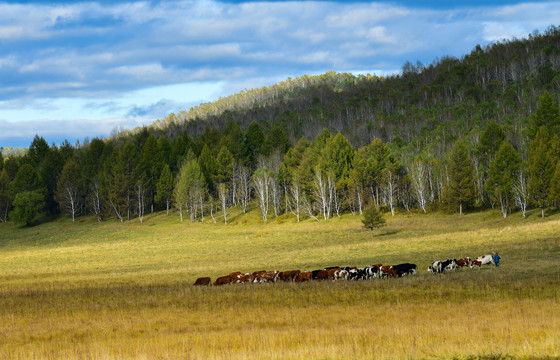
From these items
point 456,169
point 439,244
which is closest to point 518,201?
point 456,169

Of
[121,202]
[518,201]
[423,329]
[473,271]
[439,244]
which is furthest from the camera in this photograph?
[121,202]

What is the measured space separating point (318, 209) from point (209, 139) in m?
51.8

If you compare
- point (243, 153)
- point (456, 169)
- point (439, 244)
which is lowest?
point (439, 244)

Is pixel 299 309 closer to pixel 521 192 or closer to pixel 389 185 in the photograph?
pixel 521 192

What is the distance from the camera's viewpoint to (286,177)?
104 meters

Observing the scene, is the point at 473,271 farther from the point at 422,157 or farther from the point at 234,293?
the point at 422,157

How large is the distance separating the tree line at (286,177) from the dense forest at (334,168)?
244 mm

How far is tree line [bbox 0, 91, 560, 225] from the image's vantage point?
75188 mm

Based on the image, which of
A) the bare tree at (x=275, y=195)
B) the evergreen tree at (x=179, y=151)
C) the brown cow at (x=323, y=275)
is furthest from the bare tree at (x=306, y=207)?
the brown cow at (x=323, y=275)

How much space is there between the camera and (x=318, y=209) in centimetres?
9512

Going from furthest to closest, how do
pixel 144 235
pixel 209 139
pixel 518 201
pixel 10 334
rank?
pixel 209 139 < pixel 144 235 < pixel 518 201 < pixel 10 334

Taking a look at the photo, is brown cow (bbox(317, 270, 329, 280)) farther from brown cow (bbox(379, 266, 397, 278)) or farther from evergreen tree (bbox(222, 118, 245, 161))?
evergreen tree (bbox(222, 118, 245, 161))

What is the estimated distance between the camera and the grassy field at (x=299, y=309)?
14609 millimetres

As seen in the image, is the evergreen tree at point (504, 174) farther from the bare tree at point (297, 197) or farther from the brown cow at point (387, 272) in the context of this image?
the brown cow at point (387, 272)
